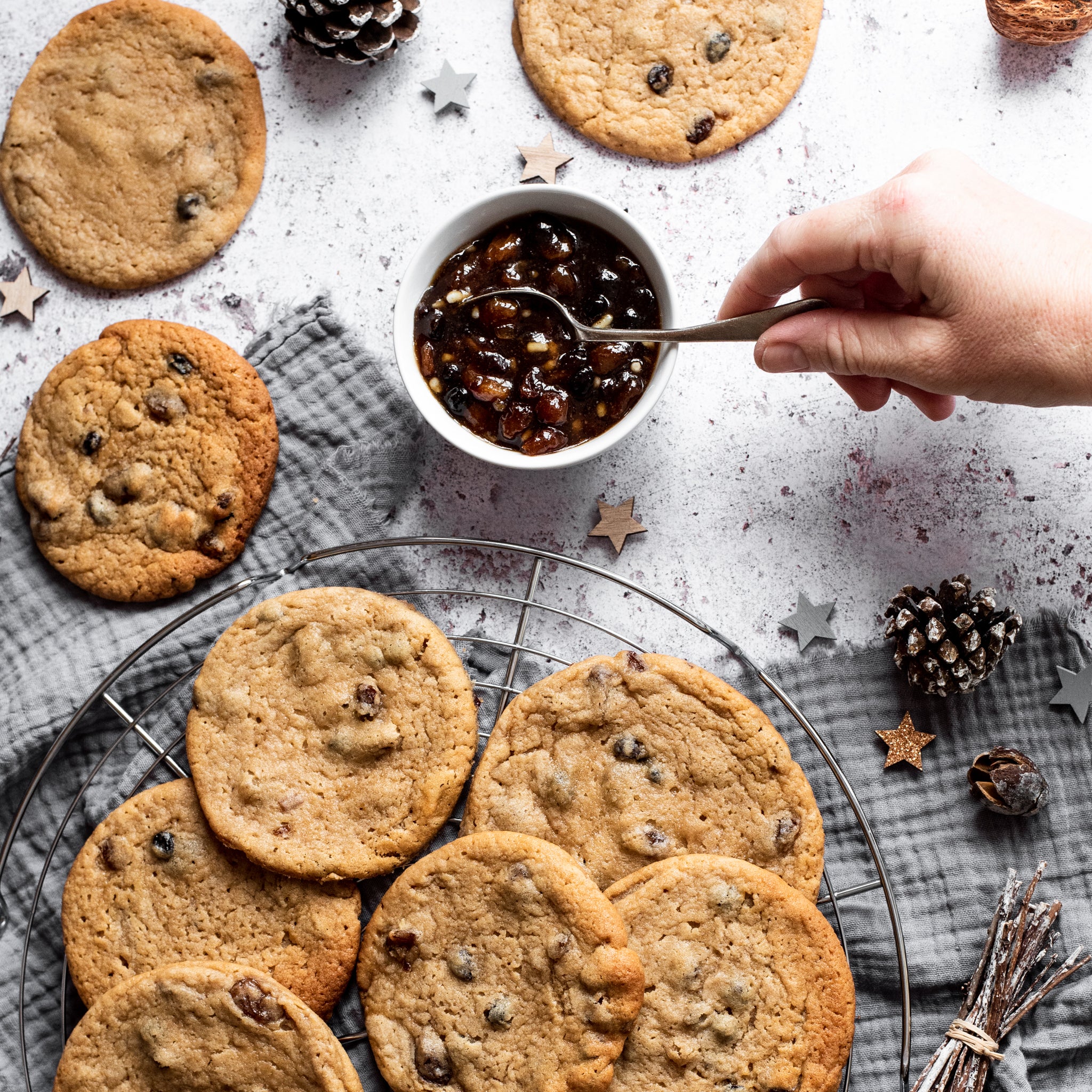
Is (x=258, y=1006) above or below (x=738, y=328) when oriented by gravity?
below

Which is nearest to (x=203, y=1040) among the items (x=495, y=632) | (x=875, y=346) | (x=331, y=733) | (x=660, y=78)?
(x=331, y=733)

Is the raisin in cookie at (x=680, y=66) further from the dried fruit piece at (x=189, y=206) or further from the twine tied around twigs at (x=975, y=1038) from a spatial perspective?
the twine tied around twigs at (x=975, y=1038)

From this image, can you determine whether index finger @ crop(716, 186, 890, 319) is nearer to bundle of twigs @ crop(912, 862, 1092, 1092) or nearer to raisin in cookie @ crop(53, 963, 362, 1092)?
bundle of twigs @ crop(912, 862, 1092, 1092)

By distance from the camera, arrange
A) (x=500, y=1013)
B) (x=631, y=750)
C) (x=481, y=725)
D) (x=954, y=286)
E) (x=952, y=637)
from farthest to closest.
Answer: (x=481, y=725), (x=952, y=637), (x=631, y=750), (x=500, y=1013), (x=954, y=286)

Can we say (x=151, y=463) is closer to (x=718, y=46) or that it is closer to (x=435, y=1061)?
(x=435, y=1061)

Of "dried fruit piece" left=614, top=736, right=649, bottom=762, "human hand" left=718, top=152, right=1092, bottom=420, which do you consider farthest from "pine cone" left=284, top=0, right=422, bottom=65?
"dried fruit piece" left=614, top=736, right=649, bottom=762

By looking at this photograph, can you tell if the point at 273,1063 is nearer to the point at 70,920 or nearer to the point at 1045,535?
the point at 70,920

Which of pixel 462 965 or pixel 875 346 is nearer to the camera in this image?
pixel 875 346
